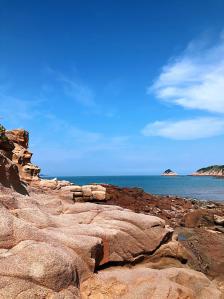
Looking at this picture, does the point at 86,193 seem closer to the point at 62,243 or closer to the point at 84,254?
the point at 84,254

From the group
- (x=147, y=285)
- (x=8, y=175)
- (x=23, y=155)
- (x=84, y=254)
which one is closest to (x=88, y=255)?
(x=84, y=254)

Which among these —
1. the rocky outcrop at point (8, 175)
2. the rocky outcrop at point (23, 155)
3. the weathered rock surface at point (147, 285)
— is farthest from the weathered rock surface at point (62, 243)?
the rocky outcrop at point (23, 155)

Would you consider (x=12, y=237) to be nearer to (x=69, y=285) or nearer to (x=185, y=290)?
(x=69, y=285)

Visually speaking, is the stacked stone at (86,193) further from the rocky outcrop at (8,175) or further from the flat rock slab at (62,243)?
the rocky outcrop at (8,175)

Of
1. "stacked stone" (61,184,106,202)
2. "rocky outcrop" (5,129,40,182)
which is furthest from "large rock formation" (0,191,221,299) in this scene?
"rocky outcrop" (5,129,40,182)

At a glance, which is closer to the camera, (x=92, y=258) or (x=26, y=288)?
(x=26, y=288)

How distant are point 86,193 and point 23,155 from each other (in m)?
8.89

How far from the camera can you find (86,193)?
44312 mm

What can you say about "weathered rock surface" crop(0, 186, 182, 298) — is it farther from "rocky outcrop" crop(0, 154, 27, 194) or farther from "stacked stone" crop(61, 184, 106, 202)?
"stacked stone" crop(61, 184, 106, 202)

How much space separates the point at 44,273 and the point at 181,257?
1175 cm

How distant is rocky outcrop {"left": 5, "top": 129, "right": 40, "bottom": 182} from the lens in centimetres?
4431

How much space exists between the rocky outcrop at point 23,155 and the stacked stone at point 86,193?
5090mm

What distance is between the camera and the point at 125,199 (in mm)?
59812

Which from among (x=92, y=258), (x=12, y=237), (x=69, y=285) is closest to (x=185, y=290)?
(x=92, y=258)
